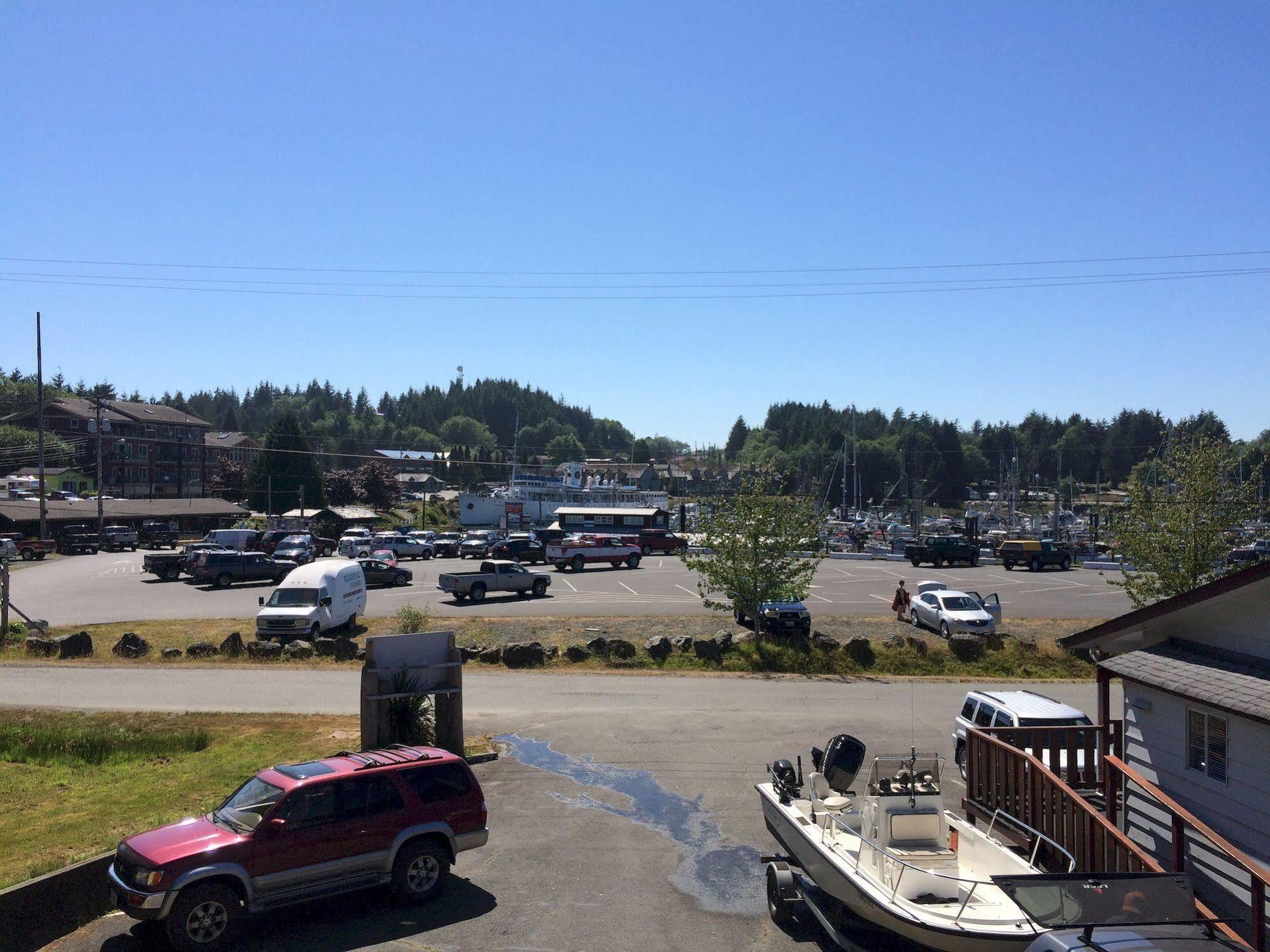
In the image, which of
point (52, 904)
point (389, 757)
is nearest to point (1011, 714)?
point (389, 757)

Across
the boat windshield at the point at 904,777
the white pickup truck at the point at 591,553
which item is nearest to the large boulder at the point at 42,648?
the boat windshield at the point at 904,777

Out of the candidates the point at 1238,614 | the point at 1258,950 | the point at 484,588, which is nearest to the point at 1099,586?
the point at 484,588

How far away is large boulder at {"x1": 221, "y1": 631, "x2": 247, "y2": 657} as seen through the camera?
27469mm

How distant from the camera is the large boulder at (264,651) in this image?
27.3m

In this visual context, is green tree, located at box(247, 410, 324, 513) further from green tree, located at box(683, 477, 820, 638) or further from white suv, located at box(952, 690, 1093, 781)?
white suv, located at box(952, 690, 1093, 781)

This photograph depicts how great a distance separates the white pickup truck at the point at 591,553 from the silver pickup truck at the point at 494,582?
1195 centimetres

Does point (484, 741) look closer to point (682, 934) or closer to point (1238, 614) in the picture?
point (682, 934)

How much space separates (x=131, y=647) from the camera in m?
27.4

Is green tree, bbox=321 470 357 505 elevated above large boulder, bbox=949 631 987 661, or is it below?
above

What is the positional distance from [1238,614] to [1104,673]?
209 centimetres

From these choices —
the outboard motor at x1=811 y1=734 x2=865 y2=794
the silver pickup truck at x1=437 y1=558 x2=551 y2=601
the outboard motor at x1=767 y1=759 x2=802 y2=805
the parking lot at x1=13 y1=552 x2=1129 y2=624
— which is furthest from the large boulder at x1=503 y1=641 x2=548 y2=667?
the outboard motor at x1=811 y1=734 x2=865 y2=794

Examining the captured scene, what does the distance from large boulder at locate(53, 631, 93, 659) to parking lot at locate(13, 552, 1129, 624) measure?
5803 millimetres

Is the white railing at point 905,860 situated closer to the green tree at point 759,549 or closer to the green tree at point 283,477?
the green tree at point 759,549

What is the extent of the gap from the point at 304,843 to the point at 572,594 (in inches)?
1257
